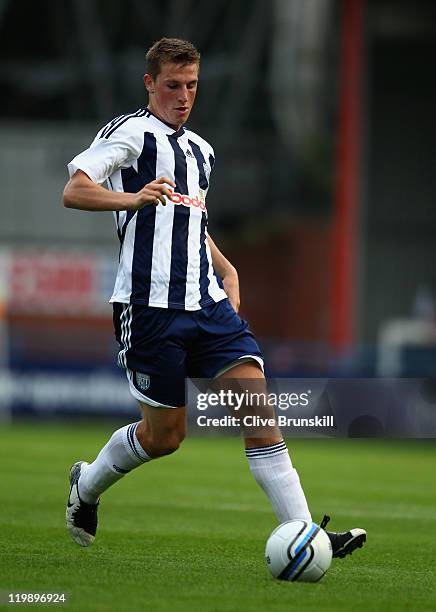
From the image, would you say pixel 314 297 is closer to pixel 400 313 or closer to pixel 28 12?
pixel 400 313

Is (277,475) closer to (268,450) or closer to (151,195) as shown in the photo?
(268,450)

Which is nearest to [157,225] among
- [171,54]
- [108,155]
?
[108,155]

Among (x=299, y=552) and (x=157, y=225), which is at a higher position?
(x=157, y=225)

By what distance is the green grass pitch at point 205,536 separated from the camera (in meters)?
5.27

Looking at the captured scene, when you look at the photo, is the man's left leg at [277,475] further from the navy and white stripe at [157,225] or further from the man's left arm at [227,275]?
the man's left arm at [227,275]

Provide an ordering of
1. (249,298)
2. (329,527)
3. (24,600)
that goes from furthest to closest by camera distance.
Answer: (249,298) → (329,527) → (24,600)

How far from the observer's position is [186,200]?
600 cm

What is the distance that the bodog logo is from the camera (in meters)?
5.95

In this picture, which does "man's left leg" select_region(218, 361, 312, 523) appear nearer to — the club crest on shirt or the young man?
the young man

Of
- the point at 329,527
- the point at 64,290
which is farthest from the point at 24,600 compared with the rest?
the point at 64,290

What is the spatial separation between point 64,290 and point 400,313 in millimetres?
7460

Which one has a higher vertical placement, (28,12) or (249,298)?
(28,12)

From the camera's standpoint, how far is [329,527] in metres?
7.85

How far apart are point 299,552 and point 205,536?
1944mm
